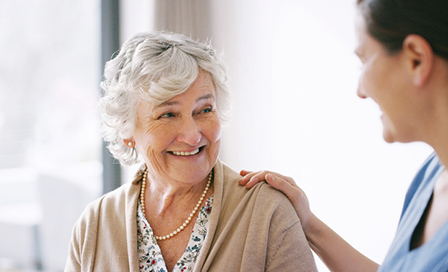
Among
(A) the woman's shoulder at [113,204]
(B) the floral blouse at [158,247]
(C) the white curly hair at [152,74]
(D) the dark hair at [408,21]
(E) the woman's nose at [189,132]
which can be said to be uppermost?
(D) the dark hair at [408,21]

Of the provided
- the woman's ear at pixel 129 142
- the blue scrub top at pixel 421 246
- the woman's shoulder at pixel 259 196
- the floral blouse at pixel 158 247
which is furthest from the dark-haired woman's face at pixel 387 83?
the woman's ear at pixel 129 142

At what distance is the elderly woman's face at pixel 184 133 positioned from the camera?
1.53 m

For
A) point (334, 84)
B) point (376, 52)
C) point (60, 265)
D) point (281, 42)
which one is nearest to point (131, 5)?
point (281, 42)

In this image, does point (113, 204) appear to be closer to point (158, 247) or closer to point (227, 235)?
point (158, 247)

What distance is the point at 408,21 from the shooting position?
810 millimetres

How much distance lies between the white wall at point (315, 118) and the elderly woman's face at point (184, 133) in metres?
0.94

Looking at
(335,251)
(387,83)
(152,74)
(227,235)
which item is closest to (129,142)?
(152,74)

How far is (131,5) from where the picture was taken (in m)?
3.21

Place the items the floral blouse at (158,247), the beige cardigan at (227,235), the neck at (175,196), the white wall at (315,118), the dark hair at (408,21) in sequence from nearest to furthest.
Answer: the dark hair at (408,21)
the beige cardigan at (227,235)
the floral blouse at (158,247)
the neck at (175,196)
the white wall at (315,118)

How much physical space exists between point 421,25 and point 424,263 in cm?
43

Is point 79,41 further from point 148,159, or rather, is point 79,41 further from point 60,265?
point 148,159

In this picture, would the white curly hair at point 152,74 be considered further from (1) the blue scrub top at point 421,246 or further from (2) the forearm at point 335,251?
(1) the blue scrub top at point 421,246

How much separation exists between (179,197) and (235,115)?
1.47 m

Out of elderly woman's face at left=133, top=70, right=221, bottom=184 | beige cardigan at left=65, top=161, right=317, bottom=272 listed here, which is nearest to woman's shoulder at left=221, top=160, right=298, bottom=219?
beige cardigan at left=65, top=161, right=317, bottom=272
